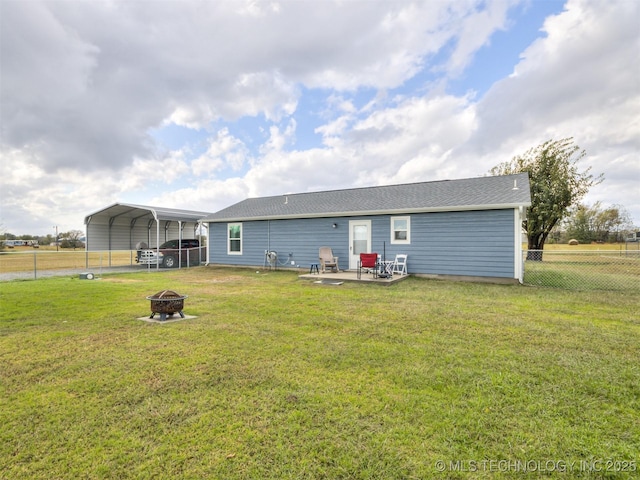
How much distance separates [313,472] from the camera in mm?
1769

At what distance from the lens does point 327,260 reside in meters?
11.3

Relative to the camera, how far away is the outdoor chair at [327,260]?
10883mm

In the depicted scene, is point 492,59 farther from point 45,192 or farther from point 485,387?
point 45,192

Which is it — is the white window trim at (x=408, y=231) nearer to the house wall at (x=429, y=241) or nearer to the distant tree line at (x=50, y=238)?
the house wall at (x=429, y=241)

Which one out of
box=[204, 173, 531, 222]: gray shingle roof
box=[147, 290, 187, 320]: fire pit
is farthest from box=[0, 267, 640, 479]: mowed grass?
box=[204, 173, 531, 222]: gray shingle roof

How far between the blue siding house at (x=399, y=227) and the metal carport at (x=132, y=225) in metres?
2.38

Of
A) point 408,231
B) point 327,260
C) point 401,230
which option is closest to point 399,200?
point 401,230

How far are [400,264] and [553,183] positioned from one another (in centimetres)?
1416

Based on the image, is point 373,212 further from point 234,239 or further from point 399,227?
point 234,239

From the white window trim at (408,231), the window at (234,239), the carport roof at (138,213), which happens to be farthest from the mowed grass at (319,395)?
the carport roof at (138,213)

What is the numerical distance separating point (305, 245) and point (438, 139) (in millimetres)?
9095

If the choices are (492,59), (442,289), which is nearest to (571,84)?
(492,59)

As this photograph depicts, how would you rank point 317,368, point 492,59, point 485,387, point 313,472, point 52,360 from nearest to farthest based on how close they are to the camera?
point 313,472 < point 485,387 < point 317,368 < point 52,360 < point 492,59

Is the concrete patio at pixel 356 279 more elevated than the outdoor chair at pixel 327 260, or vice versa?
the outdoor chair at pixel 327 260
